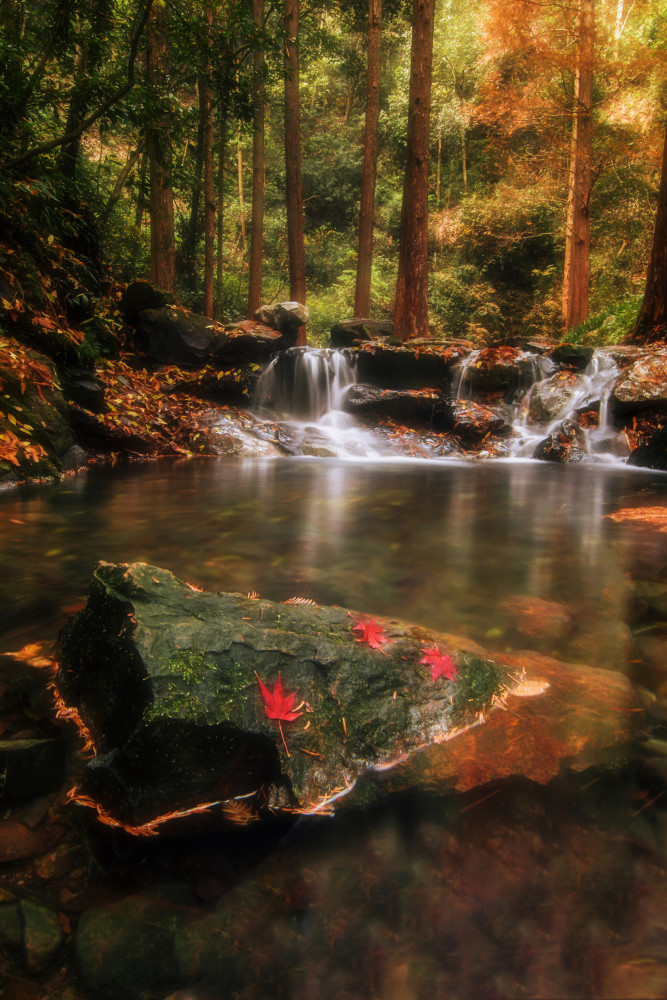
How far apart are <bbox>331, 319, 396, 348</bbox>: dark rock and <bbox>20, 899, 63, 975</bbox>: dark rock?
45.6ft

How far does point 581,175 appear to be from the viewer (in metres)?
15.8

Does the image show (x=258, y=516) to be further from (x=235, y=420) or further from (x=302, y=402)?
(x=302, y=402)

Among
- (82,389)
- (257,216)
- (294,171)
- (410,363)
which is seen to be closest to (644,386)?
(410,363)

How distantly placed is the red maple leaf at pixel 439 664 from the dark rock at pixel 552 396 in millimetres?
10688

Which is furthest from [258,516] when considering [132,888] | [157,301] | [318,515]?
[157,301]

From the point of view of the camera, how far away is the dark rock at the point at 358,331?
1451cm

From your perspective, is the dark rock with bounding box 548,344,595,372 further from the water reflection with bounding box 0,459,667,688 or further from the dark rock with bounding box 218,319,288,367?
the dark rock with bounding box 218,319,288,367

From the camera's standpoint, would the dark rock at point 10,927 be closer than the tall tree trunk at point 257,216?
Yes

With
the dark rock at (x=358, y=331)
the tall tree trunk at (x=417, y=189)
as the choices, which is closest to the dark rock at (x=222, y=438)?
the dark rock at (x=358, y=331)

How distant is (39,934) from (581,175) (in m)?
19.3

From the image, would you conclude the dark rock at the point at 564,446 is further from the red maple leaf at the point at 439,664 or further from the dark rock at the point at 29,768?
the dark rock at the point at 29,768

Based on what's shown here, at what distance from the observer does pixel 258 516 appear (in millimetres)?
5656

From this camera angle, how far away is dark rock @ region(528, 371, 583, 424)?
→ 38.2 ft

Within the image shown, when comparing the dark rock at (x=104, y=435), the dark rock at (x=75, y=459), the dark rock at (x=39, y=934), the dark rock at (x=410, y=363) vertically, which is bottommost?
the dark rock at (x=39, y=934)
